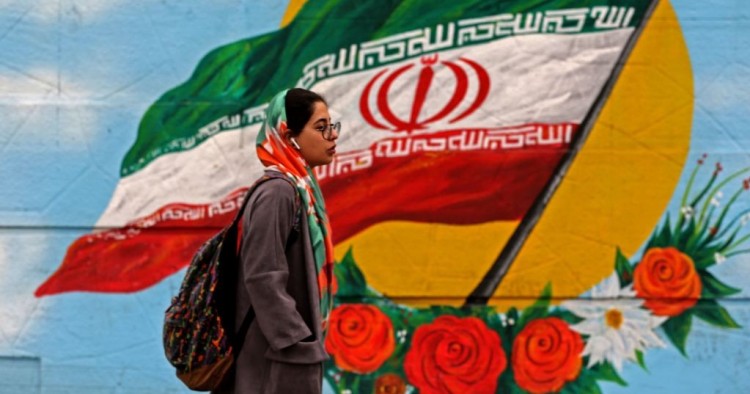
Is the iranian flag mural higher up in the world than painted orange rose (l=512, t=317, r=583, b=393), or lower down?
higher up

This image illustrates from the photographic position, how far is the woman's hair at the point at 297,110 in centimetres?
405

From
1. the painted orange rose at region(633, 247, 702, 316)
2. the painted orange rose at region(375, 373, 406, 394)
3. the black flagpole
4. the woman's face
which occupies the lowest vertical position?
the painted orange rose at region(375, 373, 406, 394)

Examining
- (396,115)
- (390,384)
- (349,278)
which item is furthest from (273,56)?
(390,384)

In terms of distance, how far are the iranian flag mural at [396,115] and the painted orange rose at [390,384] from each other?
0.65 metres

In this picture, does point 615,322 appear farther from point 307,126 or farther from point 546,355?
point 307,126

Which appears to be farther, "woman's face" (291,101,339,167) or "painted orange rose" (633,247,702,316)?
"painted orange rose" (633,247,702,316)

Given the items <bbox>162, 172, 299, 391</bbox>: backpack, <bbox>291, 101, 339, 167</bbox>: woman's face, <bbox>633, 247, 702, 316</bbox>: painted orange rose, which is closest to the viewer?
<bbox>162, 172, 299, 391</bbox>: backpack

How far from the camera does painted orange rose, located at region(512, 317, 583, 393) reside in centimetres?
598

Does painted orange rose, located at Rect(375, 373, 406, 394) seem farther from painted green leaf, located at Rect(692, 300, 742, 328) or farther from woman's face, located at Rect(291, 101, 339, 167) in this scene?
woman's face, located at Rect(291, 101, 339, 167)

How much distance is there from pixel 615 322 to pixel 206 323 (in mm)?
2548

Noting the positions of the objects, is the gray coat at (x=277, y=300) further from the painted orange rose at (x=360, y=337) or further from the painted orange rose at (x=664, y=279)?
the painted orange rose at (x=664, y=279)

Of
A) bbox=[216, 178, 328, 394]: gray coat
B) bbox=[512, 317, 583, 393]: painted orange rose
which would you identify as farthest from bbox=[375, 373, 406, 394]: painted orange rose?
bbox=[216, 178, 328, 394]: gray coat

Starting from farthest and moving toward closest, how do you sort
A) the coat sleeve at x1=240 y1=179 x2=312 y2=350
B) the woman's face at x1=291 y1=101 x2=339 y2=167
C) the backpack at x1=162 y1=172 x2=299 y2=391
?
the woman's face at x1=291 y1=101 x2=339 y2=167, the backpack at x1=162 y1=172 x2=299 y2=391, the coat sleeve at x1=240 y1=179 x2=312 y2=350

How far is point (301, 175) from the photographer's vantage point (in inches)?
160
